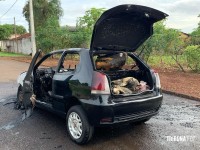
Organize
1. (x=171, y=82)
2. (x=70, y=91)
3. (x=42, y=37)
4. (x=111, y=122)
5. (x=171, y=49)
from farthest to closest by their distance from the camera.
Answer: (x=42, y=37)
(x=171, y=49)
(x=171, y=82)
(x=70, y=91)
(x=111, y=122)

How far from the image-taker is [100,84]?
15.7 ft

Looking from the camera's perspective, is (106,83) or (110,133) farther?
(110,133)

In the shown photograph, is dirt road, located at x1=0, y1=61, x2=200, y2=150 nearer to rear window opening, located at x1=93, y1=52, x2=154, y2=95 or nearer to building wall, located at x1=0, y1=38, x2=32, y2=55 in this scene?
rear window opening, located at x1=93, y1=52, x2=154, y2=95

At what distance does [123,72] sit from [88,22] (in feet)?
53.4

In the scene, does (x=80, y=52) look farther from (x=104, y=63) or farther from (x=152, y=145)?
(x=152, y=145)

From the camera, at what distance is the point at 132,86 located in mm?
5512

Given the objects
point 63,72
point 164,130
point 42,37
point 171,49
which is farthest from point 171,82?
point 42,37

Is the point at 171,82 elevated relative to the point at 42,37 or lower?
lower

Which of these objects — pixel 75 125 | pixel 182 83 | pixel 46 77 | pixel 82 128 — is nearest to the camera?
pixel 82 128

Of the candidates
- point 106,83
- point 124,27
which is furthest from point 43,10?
point 106,83

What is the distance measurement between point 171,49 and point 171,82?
378 cm

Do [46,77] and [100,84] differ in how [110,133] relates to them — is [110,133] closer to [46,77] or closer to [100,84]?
[100,84]

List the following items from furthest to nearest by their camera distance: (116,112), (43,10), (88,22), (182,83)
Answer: (43,10), (88,22), (182,83), (116,112)

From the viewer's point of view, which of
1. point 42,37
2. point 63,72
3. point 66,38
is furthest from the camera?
point 42,37
